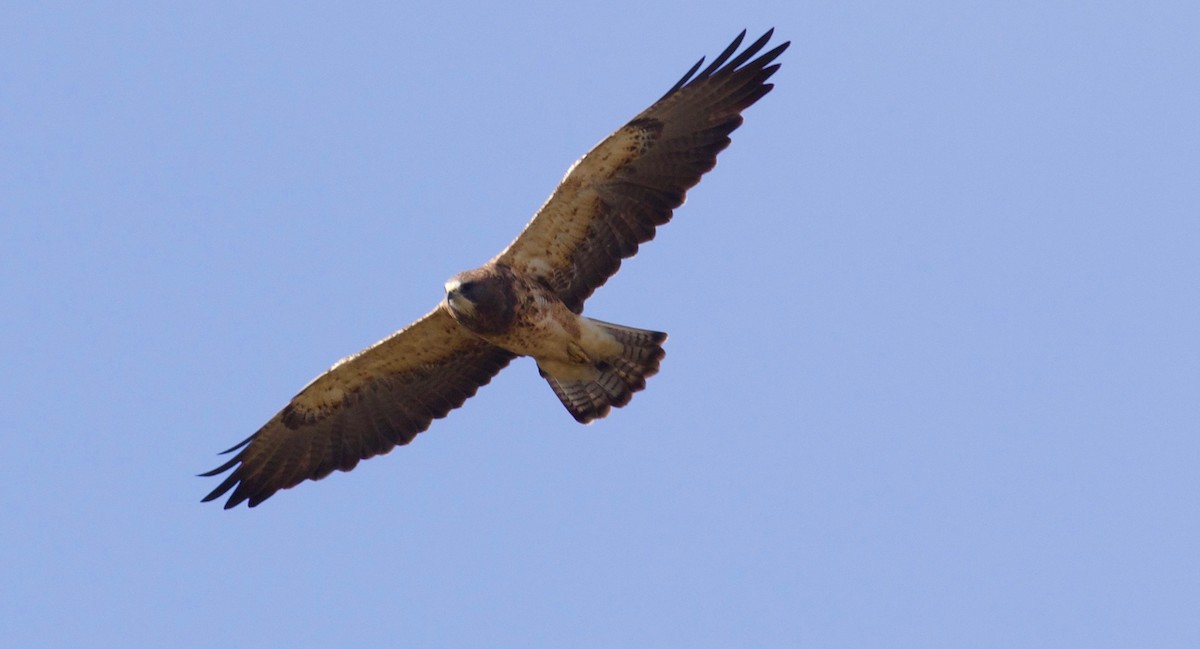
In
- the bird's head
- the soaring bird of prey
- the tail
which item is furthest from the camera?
the tail

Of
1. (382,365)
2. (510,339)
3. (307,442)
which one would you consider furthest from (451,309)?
(307,442)

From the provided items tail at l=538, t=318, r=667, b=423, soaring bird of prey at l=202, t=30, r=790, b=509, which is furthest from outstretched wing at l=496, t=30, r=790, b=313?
tail at l=538, t=318, r=667, b=423

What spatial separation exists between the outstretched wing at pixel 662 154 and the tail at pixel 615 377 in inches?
41.0

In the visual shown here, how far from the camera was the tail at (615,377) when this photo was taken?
1331cm

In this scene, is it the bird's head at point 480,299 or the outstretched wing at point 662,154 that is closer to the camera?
the bird's head at point 480,299

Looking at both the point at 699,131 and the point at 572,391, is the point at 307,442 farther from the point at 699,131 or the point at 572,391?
the point at 699,131

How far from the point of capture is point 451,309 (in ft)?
40.2

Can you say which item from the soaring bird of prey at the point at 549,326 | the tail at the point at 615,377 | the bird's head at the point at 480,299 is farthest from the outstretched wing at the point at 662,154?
the tail at the point at 615,377

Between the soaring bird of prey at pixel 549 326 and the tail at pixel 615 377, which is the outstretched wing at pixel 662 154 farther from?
the tail at pixel 615 377

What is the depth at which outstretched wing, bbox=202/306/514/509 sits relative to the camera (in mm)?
13391

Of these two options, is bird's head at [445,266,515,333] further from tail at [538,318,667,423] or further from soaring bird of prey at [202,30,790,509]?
tail at [538,318,667,423]

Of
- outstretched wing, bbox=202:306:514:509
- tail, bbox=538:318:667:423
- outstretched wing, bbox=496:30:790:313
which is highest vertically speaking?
outstretched wing, bbox=496:30:790:313

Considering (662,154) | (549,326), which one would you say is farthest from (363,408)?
(662,154)

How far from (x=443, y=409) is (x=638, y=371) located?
1.60 metres
